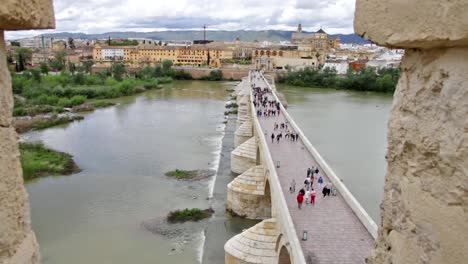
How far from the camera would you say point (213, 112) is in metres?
28.4

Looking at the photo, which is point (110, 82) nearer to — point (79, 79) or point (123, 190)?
point (79, 79)

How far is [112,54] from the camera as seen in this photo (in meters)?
65.3

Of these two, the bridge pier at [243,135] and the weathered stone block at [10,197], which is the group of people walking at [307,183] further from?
the weathered stone block at [10,197]

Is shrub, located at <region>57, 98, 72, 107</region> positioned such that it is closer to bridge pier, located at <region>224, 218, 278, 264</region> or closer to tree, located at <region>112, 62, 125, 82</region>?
tree, located at <region>112, 62, 125, 82</region>

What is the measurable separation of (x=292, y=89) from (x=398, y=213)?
41.2 m

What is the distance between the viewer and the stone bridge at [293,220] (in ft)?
22.3

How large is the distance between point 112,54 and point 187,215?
5773cm

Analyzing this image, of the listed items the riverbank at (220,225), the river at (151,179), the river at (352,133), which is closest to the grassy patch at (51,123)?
the river at (151,179)

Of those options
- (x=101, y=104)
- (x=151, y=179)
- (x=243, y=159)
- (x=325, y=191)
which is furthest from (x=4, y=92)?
(x=101, y=104)

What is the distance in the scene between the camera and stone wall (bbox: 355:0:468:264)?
1.34m

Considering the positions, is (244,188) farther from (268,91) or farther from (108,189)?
(268,91)

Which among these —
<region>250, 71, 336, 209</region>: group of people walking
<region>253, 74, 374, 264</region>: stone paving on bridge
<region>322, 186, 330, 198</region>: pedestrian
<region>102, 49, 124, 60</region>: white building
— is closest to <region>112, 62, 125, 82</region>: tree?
<region>102, 49, 124, 60</region>: white building

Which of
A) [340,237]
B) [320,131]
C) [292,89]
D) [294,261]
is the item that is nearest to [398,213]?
[294,261]

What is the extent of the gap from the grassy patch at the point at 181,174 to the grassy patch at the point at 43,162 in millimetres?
3316
